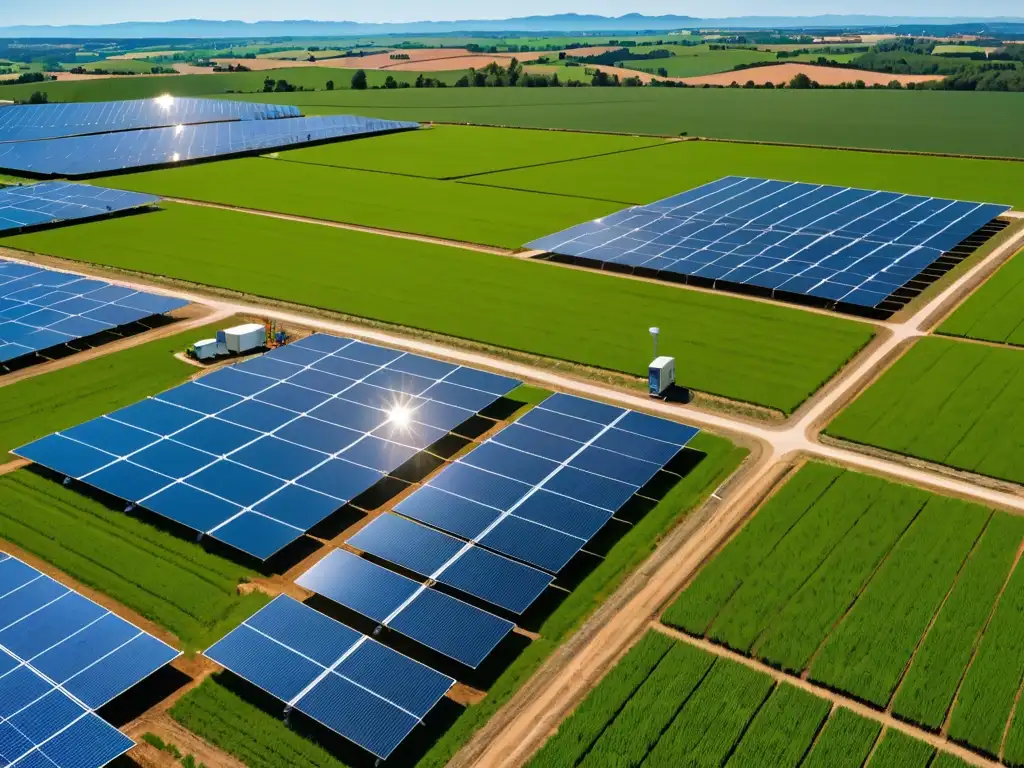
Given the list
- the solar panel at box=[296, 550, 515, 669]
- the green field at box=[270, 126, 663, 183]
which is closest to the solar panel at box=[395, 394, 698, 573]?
the solar panel at box=[296, 550, 515, 669]

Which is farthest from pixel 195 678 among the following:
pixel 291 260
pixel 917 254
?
pixel 917 254

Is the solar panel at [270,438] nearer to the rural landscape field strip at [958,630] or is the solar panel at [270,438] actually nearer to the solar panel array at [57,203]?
the rural landscape field strip at [958,630]

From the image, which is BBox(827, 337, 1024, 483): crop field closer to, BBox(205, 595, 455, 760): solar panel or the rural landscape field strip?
the rural landscape field strip

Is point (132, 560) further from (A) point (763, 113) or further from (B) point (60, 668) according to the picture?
(A) point (763, 113)

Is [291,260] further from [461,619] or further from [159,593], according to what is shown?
[461,619]

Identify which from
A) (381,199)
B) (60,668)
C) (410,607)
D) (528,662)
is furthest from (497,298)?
(60,668)

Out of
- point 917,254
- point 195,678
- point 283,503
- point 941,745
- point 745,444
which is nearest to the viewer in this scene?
point 941,745

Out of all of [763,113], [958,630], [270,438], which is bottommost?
[763,113]
